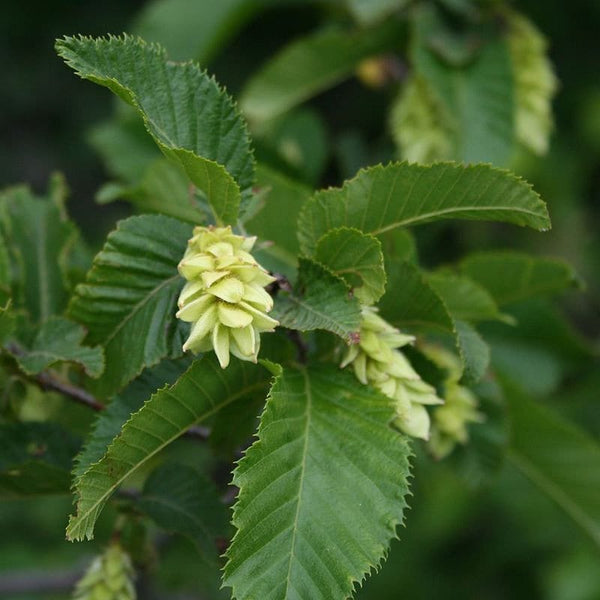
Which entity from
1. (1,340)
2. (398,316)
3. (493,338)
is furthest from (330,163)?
(1,340)

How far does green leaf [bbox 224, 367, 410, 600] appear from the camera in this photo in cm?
105

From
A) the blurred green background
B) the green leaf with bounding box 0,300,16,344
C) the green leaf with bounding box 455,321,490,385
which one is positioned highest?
the green leaf with bounding box 0,300,16,344

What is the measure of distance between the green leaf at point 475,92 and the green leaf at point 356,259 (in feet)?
2.60

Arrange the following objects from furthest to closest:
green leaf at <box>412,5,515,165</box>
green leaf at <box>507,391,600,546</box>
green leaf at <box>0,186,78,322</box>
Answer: green leaf at <box>412,5,515,165</box>, green leaf at <box>507,391,600,546</box>, green leaf at <box>0,186,78,322</box>

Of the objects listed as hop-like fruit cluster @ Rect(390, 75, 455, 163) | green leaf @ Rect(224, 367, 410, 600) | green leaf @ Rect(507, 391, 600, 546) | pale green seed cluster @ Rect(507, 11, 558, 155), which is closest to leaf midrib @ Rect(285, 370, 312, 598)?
green leaf @ Rect(224, 367, 410, 600)

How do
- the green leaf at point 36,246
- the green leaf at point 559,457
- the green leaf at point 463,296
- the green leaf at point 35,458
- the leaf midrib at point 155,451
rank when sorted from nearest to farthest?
1. the leaf midrib at point 155,451
2. the green leaf at point 35,458
3. the green leaf at point 463,296
4. the green leaf at point 36,246
5. the green leaf at point 559,457

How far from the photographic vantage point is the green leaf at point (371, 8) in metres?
1.99

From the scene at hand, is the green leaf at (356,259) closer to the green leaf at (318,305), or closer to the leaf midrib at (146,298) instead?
the green leaf at (318,305)

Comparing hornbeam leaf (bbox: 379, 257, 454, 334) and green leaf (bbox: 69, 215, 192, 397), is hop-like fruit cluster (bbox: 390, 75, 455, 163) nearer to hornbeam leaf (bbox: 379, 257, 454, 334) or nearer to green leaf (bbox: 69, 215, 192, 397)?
hornbeam leaf (bbox: 379, 257, 454, 334)

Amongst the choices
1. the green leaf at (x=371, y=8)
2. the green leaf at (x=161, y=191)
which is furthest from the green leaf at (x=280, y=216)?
the green leaf at (x=371, y=8)

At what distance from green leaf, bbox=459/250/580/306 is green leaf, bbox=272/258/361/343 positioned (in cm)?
58

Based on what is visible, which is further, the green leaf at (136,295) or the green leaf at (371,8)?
the green leaf at (371,8)

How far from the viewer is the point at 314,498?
1081mm

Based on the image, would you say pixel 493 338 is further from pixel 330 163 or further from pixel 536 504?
pixel 536 504
